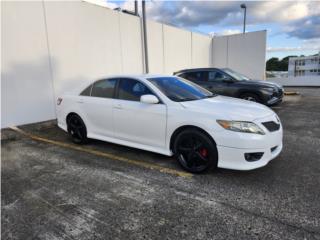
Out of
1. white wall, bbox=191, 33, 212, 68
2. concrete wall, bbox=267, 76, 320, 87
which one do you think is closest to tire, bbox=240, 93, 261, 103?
white wall, bbox=191, 33, 212, 68

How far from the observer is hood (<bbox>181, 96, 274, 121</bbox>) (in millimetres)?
3449

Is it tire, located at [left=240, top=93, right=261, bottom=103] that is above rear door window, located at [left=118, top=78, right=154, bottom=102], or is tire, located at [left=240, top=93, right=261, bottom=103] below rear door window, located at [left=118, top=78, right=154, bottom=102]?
below

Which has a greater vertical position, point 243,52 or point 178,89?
point 243,52

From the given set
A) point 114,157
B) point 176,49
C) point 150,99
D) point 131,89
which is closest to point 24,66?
point 131,89

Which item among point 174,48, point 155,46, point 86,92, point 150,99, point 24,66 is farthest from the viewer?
point 174,48

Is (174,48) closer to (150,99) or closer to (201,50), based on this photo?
(201,50)

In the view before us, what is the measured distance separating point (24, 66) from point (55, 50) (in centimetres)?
110

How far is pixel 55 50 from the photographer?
775 centimetres

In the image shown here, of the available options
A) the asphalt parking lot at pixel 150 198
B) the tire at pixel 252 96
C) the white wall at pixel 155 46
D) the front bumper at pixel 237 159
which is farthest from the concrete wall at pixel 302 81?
the front bumper at pixel 237 159

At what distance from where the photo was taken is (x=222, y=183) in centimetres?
345

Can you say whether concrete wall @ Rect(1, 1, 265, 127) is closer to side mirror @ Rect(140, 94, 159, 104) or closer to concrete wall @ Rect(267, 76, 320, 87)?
side mirror @ Rect(140, 94, 159, 104)

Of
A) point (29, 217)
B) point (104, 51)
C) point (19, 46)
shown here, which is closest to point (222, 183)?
point (29, 217)

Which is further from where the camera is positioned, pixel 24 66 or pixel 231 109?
pixel 24 66

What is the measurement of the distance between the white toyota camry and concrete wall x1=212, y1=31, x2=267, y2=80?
1449cm
